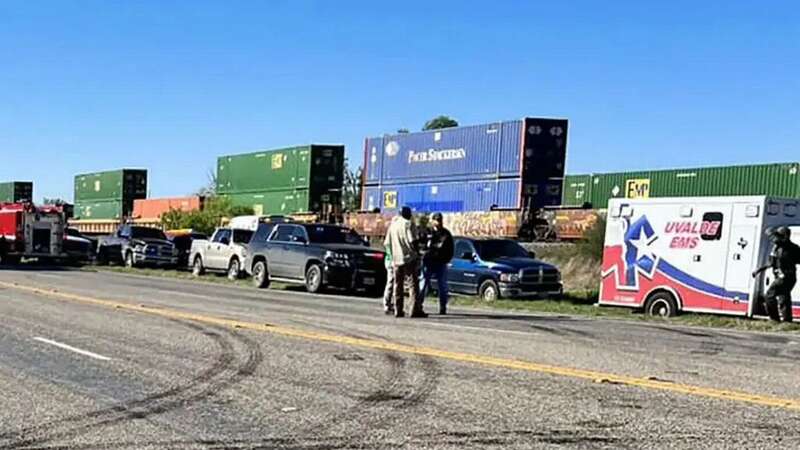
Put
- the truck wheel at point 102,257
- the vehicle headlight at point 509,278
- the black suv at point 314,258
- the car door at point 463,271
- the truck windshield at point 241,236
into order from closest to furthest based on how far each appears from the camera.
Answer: the vehicle headlight at point 509,278 < the car door at point 463,271 < the black suv at point 314,258 < the truck windshield at point 241,236 < the truck wheel at point 102,257

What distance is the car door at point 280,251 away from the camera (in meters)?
24.7

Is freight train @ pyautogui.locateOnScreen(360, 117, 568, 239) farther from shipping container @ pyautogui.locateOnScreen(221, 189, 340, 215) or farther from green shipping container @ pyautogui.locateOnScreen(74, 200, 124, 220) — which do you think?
green shipping container @ pyautogui.locateOnScreen(74, 200, 124, 220)

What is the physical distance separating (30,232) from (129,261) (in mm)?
3777

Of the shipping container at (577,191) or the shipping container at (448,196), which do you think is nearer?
the shipping container at (577,191)

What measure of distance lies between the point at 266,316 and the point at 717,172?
25.5 m

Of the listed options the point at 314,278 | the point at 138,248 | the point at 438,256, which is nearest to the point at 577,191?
the point at 138,248

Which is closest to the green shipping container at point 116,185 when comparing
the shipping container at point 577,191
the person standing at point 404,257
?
the shipping container at point 577,191

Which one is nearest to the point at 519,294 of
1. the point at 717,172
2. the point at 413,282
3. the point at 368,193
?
the point at 413,282

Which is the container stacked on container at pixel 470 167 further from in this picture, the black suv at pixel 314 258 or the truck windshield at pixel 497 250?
the truck windshield at pixel 497 250

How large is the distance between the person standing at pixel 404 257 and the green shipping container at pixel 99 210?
55592 mm

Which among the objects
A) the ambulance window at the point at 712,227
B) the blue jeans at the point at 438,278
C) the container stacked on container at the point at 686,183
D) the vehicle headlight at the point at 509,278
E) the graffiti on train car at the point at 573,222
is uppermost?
the container stacked on container at the point at 686,183

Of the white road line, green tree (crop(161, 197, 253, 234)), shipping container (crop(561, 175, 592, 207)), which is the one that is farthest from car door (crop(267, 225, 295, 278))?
green tree (crop(161, 197, 253, 234))

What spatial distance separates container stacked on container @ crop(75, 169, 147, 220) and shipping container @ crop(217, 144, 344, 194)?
9362mm

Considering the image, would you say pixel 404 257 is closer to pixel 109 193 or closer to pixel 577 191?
pixel 577 191
